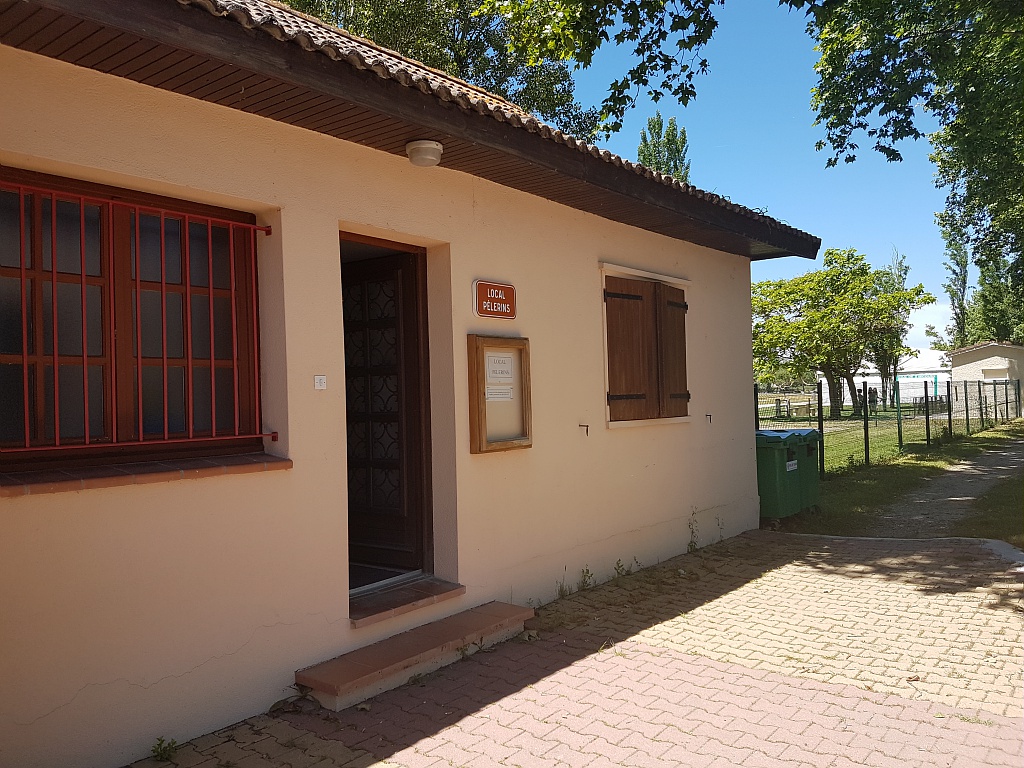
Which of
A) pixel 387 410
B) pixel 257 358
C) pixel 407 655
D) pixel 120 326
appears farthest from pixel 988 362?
pixel 120 326

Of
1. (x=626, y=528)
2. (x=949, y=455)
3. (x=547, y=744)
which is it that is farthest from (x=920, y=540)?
(x=949, y=455)

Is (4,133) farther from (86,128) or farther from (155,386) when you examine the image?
(155,386)

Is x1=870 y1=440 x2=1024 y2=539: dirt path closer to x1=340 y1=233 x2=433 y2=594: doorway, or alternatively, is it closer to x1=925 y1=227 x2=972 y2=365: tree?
x1=340 y1=233 x2=433 y2=594: doorway

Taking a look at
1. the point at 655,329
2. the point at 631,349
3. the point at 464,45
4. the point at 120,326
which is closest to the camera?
the point at 120,326

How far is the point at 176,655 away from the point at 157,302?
1.73 metres

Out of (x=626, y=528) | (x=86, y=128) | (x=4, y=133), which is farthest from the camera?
(x=626, y=528)

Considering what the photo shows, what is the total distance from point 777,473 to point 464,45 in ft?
41.4

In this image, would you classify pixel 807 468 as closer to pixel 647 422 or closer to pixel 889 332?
pixel 647 422

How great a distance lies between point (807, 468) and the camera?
376 inches

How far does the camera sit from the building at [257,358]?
325cm

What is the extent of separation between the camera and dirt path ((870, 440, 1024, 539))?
347 inches

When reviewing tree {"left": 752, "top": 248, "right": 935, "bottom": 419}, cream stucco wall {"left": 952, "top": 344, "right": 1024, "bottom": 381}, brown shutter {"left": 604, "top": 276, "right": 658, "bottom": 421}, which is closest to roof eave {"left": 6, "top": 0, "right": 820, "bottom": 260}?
brown shutter {"left": 604, "top": 276, "right": 658, "bottom": 421}

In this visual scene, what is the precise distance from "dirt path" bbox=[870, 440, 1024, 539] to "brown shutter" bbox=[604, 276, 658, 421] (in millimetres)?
3510

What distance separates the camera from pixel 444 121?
14.2ft
